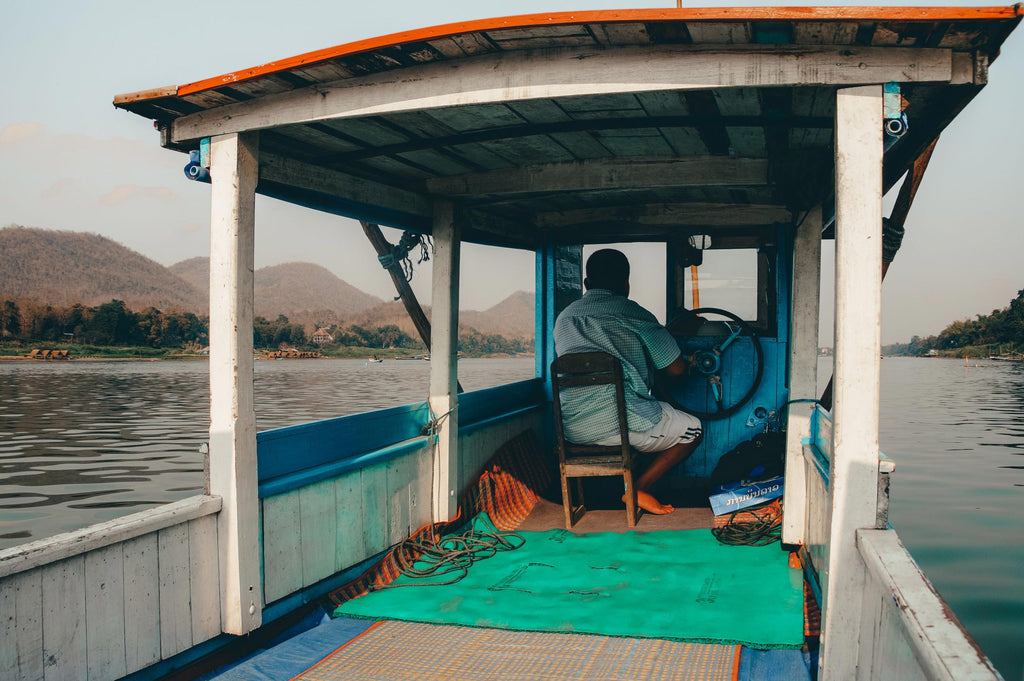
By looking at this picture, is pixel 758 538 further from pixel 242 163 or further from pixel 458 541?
pixel 242 163

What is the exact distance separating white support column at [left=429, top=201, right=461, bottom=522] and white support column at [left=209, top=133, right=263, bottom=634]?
166 cm

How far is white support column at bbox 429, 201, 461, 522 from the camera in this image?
4812 millimetres

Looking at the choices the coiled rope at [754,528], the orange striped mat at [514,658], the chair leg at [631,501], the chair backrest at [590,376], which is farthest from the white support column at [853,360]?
the chair leg at [631,501]

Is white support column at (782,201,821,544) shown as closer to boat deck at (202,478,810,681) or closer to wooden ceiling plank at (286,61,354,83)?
boat deck at (202,478,810,681)

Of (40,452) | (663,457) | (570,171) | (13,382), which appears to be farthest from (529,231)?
(13,382)

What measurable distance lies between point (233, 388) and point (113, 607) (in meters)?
0.96

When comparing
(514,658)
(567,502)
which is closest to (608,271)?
(567,502)

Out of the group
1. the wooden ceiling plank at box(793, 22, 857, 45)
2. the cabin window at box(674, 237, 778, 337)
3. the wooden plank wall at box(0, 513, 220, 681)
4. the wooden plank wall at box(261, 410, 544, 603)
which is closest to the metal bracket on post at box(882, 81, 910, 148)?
the wooden ceiling plank at box(793, 22, 857, 45)

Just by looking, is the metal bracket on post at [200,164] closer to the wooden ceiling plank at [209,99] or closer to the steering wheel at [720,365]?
the wooden ceiling plank at [209,99]

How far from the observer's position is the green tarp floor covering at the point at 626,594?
335cm

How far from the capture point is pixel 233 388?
3.22m

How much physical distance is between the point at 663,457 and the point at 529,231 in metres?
2.40

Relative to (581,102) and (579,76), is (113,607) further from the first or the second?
(581,102)

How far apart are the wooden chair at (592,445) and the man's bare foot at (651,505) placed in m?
0.17
